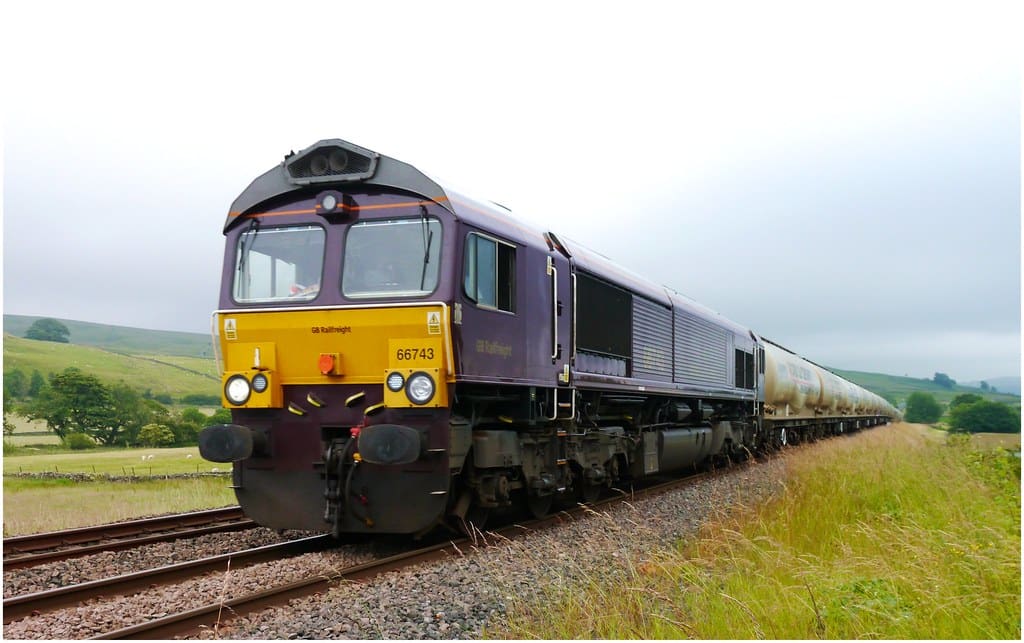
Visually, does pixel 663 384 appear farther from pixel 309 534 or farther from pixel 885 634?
pixel 885 634

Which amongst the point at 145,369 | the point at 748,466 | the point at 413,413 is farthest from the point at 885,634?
the point at 145,369

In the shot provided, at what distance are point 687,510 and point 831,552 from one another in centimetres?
401

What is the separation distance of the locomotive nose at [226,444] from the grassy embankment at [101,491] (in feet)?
13.6

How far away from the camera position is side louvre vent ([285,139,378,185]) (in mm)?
8703

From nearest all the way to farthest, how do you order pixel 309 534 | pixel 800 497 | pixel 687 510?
pixel 309 534, pixel 800 497, pixel 687 510

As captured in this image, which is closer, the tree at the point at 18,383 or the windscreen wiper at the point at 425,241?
the windscreen wiper at the point at 425,241

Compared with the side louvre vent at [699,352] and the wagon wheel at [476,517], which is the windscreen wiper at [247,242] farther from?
the side louvre vent at [699,352]

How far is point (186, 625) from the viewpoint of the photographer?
5.78 meters

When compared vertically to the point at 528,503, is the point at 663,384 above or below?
above

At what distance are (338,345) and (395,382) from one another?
0.76m

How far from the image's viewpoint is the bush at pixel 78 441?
26.2 metres

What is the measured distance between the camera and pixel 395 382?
8.09 m

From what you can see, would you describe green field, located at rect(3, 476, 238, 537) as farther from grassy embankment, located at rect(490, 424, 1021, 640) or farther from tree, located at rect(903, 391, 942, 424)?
tree, located at rect(903, 391, 942, 424)

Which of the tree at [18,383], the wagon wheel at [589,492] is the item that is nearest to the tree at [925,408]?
the wagon wheel at [589,492]
